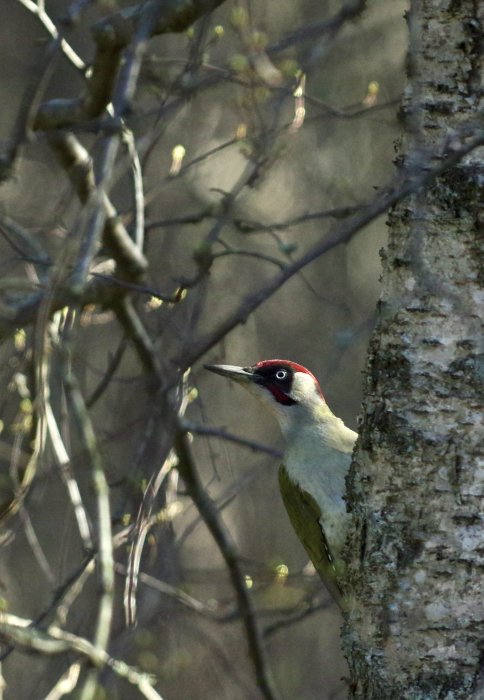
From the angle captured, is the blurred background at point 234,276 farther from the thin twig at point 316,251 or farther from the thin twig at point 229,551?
the thin twig at point 316,251

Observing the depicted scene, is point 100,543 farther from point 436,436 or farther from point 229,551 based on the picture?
point 436,436

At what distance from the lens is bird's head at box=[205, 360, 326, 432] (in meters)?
4.89

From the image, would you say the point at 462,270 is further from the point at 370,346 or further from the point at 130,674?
the point at 130,674

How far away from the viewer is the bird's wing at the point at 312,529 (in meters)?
4.33

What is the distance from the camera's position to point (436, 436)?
282cm

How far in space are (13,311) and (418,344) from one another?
160cm

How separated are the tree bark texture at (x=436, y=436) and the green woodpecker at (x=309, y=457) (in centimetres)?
121

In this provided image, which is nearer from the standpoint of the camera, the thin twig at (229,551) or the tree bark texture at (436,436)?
the tree bark texture at (436,436)

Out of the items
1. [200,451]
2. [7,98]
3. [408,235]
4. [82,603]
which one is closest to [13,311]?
[408,235]

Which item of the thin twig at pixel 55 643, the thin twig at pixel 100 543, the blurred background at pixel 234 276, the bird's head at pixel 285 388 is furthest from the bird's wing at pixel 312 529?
the blurred background at pixel 234 276

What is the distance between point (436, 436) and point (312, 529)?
170 centimetres

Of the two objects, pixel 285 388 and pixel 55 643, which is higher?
pixel 285 388

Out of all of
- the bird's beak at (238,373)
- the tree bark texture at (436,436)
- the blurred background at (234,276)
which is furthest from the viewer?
the blurred background at (234,276)

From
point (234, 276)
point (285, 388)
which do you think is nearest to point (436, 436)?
point (285, 388)
